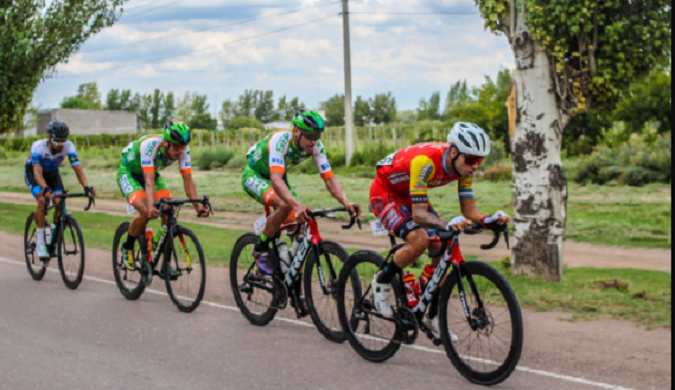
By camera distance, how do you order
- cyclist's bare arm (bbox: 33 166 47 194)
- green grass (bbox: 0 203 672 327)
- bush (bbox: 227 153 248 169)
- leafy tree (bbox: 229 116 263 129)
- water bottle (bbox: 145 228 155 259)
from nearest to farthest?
green grass (bbox: 0 203 672 327), water bottle (bbox: 145 228 155 259), cyclist's bare arm (bbox: 33 166 47 194), bush (bbox: 227 153 248 169), leafy tree (bbox: 229 116 263 129)

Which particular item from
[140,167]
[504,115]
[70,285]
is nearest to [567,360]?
[140,167]

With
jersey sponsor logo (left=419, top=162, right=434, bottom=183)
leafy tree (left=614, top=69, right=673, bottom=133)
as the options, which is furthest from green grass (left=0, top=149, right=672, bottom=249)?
jersey sponsor logo (left=419, top=162, right=434, bottom=183)

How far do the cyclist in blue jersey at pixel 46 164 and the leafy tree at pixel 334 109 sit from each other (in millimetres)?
72925

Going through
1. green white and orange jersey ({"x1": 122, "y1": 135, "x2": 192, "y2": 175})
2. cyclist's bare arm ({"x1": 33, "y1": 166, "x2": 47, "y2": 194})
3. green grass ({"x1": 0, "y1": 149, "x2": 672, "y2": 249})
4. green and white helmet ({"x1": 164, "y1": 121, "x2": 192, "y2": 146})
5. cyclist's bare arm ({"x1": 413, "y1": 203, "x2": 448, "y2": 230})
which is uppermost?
green and white helmet ({"x1": 164, "y1": 121, "x2": 192, "y2": 146})

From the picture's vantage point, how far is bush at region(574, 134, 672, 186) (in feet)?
79.4

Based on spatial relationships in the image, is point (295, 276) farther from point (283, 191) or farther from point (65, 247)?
point (65, 247)

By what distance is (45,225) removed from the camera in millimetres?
9789

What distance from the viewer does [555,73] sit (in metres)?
9.66

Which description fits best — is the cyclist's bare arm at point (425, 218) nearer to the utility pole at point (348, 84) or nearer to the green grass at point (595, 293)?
the green grass at point (595, 293)

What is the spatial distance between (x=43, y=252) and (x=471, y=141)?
670cm

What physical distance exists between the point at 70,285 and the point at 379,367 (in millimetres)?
4939

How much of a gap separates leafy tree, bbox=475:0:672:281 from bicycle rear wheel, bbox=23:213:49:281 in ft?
20.9

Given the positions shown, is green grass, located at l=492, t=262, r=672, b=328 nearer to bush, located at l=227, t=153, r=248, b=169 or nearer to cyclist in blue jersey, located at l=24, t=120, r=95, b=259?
cyclist in blue jersey, located at l=24, t=120, r=95, b=259

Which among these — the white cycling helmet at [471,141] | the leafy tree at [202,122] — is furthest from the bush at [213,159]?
the leafy tree at [202,122]
